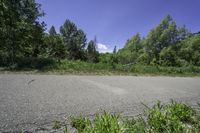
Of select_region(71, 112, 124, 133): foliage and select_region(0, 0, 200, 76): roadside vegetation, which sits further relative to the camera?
select_region(0, 0, 200, 76): roadside vegetation

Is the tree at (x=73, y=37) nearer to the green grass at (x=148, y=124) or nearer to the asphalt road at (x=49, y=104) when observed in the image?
the asphalt road at (x=49, y=104)

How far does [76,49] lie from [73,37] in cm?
380

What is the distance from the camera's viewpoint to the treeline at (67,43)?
11.8 m

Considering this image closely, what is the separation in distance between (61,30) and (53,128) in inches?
2000

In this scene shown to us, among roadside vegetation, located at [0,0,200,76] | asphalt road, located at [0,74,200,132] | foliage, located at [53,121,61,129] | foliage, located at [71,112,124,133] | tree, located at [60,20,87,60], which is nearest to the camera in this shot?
foliage, located at [71,112,124,133]

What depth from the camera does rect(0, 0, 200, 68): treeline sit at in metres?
11.8

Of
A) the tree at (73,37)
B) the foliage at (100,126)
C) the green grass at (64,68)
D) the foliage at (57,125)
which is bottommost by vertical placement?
the foliage at (57,125)

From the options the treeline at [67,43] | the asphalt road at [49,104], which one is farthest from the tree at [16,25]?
the asphalt road at [49,104]

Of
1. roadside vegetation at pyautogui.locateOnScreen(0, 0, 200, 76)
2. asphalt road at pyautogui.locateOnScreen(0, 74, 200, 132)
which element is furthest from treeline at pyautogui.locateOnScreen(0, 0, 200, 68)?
asphalt road at pyautogui.locateOnScreen(0, 74, 200, 132)

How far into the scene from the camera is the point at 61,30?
2039 inches

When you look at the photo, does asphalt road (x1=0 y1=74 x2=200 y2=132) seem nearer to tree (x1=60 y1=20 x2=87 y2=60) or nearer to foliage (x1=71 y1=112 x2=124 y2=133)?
foliage (x1=71 y1=112 x2=124 y2=133)

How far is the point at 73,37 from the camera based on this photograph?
170ft

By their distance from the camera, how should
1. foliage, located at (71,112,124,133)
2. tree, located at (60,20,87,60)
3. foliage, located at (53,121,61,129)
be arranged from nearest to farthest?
1. foliage, located at (71,112,124,133)
2. foliage, located at (53,121,61,129)
3. tree, located at (60,20,87,60)

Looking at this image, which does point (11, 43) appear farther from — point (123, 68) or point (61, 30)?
point (61, 30)
